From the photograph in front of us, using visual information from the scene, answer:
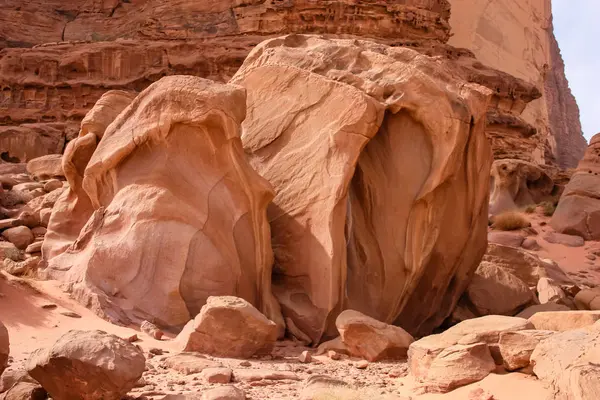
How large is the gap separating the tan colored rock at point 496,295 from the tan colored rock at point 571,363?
Result: 151 inches

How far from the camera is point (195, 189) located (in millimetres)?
5668

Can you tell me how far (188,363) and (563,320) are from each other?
6.66 ft

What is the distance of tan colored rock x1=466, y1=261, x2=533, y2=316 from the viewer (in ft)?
23.7

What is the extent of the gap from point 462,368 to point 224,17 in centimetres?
2606

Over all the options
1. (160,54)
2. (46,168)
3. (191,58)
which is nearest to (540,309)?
(46,168)

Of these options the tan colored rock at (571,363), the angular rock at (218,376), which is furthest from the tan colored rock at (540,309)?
the angular rock at (218,376)

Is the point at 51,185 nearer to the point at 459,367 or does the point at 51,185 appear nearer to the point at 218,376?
the point at 218,376

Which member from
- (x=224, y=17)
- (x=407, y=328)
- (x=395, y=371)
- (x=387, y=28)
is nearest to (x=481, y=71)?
(x=387, y=28)

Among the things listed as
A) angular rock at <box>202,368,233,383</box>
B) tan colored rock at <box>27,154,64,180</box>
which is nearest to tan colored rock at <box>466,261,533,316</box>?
angular rock at <box>202,368,233,383</box>

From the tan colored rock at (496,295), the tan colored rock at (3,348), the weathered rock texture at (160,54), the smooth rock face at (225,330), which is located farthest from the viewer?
the weathered rock texture at (160,54)

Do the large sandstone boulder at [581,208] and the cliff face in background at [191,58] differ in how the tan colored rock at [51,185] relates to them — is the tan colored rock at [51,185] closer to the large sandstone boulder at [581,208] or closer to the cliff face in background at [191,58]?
the cliff face in background at [191,58]

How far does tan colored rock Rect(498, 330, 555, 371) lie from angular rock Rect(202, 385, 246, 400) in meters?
1.27

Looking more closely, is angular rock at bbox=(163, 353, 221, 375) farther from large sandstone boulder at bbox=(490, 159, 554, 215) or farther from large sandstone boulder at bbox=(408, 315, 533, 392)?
large sandstone boulder at bbox=(490, 159, 554, 215)

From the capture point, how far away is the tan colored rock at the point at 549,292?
7.74m
